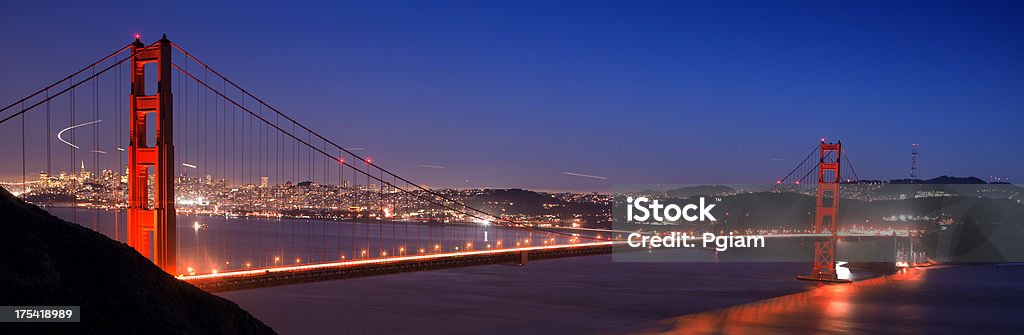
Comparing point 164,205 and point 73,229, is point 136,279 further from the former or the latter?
point 164,205

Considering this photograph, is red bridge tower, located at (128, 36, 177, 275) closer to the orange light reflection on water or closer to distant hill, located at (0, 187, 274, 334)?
distant hill, located at (0, 187, 274, 334)

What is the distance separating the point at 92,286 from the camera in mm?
7910

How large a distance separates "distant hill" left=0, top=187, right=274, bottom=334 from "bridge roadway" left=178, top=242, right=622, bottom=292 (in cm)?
996

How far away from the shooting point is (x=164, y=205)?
18.2m

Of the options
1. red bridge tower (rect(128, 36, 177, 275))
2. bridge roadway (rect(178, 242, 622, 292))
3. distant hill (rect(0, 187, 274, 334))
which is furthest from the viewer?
bridge roadway (rect(178, 242, 622, 292))

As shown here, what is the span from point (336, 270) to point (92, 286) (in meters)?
19.6

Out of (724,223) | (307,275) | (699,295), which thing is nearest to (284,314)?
(307,275)

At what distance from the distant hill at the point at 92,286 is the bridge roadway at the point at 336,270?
9.96 meters

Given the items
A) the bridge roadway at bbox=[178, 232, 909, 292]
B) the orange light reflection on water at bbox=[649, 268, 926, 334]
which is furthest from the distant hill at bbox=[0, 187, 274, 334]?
the orange light reflection on water at bbox=[649, 268, 926, 334]

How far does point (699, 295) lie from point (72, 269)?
4153 cm

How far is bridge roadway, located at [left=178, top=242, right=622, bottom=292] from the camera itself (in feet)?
75.1

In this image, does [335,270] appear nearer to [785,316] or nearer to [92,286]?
[785,316]

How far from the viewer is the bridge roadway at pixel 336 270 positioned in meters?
22.9

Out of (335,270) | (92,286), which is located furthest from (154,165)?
(92,286)
